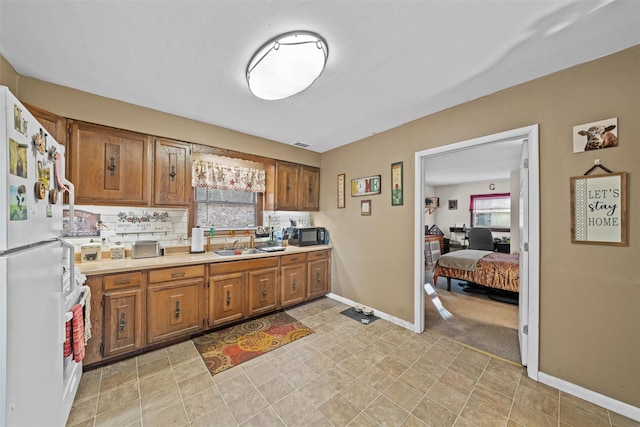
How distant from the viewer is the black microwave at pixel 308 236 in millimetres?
3736

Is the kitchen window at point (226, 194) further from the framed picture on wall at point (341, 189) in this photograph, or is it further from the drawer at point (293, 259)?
the framed picture on wall at point (341, 189)

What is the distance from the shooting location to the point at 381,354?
7.55ft

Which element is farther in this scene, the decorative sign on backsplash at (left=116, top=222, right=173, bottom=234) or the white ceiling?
the decorative sign on backsplash at (left=116, top=222, right=173, bottom=234)

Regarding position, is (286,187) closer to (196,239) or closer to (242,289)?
(196,239)

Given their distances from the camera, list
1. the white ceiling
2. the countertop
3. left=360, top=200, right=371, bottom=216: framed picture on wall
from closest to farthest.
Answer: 1. the white ceiling
2. the countertop
3. left=360, top=200, right=371, bottom=216: framed picture on wall

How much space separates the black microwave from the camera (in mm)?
3736

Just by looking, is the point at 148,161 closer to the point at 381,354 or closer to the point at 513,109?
the point at 381,354

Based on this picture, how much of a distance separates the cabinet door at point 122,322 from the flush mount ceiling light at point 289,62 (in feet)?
7.14

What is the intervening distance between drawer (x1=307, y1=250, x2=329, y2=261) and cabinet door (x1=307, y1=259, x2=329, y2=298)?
53 millimetres

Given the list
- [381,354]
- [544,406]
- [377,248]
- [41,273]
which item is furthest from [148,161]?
[544,406]

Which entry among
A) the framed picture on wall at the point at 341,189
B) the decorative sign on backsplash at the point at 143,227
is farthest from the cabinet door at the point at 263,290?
the framed picture on wall at the point at 341,189

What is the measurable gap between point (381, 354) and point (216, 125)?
3188 mm

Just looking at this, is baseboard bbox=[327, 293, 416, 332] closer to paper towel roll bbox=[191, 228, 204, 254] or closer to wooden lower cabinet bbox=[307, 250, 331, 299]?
wooden lower cabinet bbox=[307, 250, 331, 299]

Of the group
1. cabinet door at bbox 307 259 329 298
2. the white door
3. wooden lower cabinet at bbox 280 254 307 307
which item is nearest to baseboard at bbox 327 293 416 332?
cabinet door at bbox 307 259 329 298
